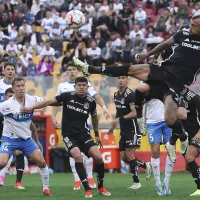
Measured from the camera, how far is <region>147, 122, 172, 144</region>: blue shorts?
1655 cm

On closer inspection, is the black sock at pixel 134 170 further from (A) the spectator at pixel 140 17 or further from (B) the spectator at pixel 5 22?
(B) the spectator at pixel 5 22

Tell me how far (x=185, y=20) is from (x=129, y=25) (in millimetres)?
2448

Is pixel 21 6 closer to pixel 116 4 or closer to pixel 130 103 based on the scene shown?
pixel 116 4

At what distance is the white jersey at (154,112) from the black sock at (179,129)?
96.4 inches

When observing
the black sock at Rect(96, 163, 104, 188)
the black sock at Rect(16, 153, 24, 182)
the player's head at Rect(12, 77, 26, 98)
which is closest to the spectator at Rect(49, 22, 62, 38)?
the black sock at Rect(16, 153, 24, 182)

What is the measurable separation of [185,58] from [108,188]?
4.75m

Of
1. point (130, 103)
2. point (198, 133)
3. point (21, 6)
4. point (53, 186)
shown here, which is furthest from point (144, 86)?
point (21, 6)

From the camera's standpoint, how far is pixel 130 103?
17.2m

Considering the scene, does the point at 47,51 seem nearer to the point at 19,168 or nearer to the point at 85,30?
the point at 85,30

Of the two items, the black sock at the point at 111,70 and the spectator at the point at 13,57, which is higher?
the black sock at the point at 111,70

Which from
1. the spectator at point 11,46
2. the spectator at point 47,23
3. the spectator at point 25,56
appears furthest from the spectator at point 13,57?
the spectator at point 47,23

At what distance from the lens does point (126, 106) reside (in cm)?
1736

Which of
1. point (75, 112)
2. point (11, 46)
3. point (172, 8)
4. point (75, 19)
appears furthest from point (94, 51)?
point (75, 112)

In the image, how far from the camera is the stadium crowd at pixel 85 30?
29.7 metres
